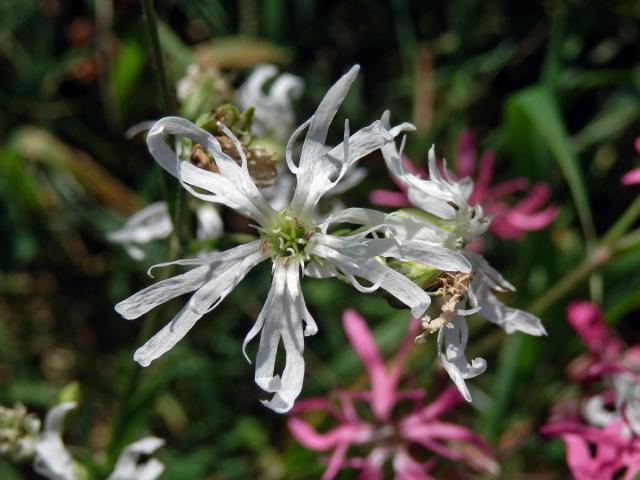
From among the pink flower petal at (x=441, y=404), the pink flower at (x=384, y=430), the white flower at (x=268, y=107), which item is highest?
the white flower at (x=268, y=107)

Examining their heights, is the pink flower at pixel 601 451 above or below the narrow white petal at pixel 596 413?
above

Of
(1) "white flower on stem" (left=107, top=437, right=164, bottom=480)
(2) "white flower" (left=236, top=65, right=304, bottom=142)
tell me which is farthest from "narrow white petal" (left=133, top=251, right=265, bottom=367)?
(2) "white flower" (left=236, top=65, right=304, bottom=142)

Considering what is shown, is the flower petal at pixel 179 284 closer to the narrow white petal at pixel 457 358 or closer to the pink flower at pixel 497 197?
the narrow white petal at pixel 457 358

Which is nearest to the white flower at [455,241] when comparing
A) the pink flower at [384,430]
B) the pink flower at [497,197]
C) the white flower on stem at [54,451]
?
the pink flower at [384,430]

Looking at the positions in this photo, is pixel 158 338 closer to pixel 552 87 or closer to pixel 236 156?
pixel 236 156

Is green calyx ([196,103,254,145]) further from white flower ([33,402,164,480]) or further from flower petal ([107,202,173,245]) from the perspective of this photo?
white flower ([33,402,164,480])

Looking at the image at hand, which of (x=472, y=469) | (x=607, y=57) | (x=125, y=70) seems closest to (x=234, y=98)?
(x=125, y=70)
